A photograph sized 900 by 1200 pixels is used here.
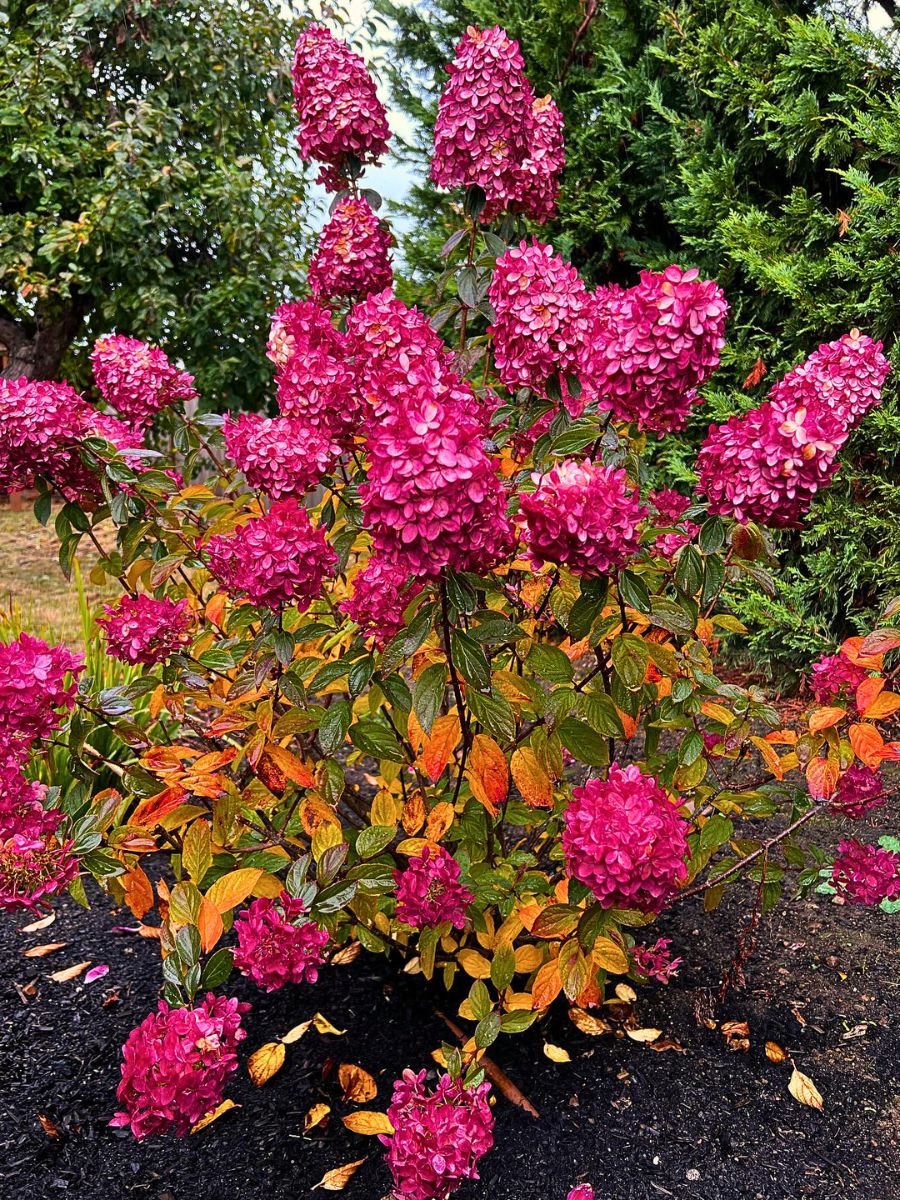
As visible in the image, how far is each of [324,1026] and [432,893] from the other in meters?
0.68

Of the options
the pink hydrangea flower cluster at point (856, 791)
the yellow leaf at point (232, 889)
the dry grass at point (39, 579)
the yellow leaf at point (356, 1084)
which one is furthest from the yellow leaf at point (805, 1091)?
the dry grass at point (39, 579)

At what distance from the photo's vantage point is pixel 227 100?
244 inches

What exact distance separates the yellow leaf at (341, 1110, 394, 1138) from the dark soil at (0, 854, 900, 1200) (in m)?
0.09

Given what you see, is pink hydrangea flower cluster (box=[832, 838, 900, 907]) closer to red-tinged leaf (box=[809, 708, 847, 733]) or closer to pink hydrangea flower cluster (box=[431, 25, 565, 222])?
red-tinged leaf (box=[809, 708, 847, 733])

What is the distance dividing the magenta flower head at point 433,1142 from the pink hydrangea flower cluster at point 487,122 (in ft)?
5.28

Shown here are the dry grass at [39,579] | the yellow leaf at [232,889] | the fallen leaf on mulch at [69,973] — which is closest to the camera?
the yellow leaf at [232,889]

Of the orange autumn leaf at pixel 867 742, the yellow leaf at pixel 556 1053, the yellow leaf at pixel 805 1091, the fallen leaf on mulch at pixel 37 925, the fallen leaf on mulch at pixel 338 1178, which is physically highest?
the orange autumn leaf at pixel 867 742

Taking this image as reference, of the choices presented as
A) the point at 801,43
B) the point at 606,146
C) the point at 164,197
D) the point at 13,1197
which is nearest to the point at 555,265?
the point at 13,1197

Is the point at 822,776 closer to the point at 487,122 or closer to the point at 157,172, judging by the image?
the point at 487,122

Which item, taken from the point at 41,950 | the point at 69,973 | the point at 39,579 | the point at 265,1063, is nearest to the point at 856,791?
the point at 265,1063

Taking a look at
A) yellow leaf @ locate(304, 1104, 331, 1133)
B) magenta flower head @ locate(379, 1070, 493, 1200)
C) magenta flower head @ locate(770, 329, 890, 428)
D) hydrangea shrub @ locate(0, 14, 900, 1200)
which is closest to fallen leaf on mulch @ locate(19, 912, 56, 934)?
hydrangea shrub @ locate(0, 14, 900, 1200)

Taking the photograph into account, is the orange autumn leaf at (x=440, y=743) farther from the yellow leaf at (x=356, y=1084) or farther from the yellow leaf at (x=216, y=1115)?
the yellow leaf at (x=216, y=1115)

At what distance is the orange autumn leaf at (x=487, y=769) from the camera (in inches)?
61.3

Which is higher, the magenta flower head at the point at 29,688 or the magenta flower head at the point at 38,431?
the magenta flower head at the point at 38,431
